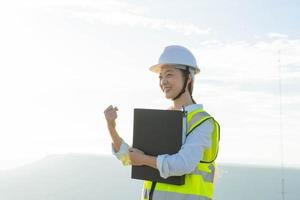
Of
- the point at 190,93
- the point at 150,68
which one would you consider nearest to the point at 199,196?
the point at 190,93

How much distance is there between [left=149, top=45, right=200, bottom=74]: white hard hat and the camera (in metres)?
5.31

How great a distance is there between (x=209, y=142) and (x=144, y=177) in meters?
0.64

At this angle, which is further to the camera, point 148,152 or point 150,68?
→ point 150,68

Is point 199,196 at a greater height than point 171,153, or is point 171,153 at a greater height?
point 171,153

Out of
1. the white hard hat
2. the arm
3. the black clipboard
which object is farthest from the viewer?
the white hard hat

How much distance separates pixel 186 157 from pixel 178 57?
0.96 m

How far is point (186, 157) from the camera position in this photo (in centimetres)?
491

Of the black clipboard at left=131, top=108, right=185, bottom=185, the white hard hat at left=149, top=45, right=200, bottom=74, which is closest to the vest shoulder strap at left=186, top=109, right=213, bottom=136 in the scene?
the black clipboard at left=131, top=108, right=185, bottom=185

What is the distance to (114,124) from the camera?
5.26 metres

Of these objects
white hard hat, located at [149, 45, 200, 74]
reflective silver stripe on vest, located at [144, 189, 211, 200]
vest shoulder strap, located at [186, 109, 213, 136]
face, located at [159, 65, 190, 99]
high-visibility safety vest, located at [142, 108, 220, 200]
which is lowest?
reflective silver stripe on vest, located at [144, 189, 211, 200]

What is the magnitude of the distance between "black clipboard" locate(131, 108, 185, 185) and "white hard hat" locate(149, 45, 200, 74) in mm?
505

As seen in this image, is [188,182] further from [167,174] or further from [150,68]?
[150,68]

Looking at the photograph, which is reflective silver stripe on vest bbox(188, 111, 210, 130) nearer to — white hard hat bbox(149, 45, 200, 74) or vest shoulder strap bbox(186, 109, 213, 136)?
vest shoulder strap bbox(186, 109, 213, 136)

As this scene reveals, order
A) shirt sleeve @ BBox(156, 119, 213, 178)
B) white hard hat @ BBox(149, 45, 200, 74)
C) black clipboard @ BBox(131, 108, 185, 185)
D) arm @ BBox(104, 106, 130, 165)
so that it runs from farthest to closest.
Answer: white hard hat @ BBox(149, 45, 200, 74), arm @ BBox(104, 106, 130, 165), black clipboard @ BBox(131, 108, 185, 185), shirt sleeve @ BBox(156, 119, 213, 178)
